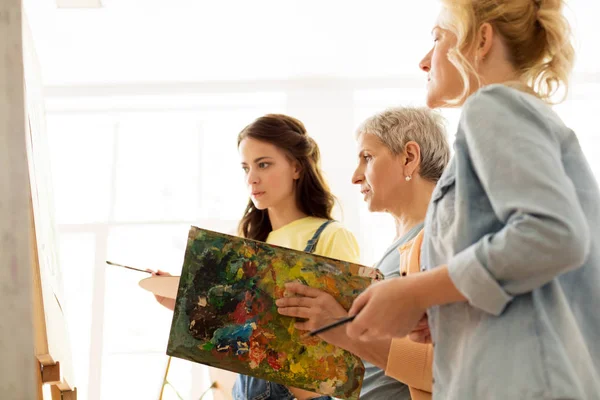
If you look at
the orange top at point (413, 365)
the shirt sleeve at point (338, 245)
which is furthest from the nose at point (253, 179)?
the orange top at point (413, 365)

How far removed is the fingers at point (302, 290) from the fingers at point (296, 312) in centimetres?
3

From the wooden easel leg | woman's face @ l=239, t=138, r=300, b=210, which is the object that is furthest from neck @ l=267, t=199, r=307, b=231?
the wooden easel leg

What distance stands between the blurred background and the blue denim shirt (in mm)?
3223

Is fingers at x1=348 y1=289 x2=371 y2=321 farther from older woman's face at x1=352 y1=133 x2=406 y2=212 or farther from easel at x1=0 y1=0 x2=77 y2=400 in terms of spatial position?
older woman's face at x1=352 y1=133 x2=406 y2=212

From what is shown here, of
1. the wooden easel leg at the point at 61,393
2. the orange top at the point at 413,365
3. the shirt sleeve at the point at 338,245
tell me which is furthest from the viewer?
the shirt sleeve at the point at 338,245

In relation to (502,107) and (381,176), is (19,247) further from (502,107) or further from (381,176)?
(381,176)

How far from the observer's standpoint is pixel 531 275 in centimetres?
74

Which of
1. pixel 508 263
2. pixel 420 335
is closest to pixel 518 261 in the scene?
pixel 508 263

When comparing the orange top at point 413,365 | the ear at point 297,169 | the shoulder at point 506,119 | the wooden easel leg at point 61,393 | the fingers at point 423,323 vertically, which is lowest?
the wooden easel leg at point 61,393

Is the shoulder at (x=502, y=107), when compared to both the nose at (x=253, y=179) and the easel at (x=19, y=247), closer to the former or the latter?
the easel at (x=19, y=247)

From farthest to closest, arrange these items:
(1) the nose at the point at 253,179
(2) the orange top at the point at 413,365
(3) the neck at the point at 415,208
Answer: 1. (1) the nose at the point at 253,179
2. (3) the neck at the point at 415,208
3. (2) the orange top at the point at 413,365

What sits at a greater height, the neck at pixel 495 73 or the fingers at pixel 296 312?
the neck at pixel 495 73

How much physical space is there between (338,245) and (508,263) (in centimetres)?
106

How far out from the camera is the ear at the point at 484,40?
96cm
